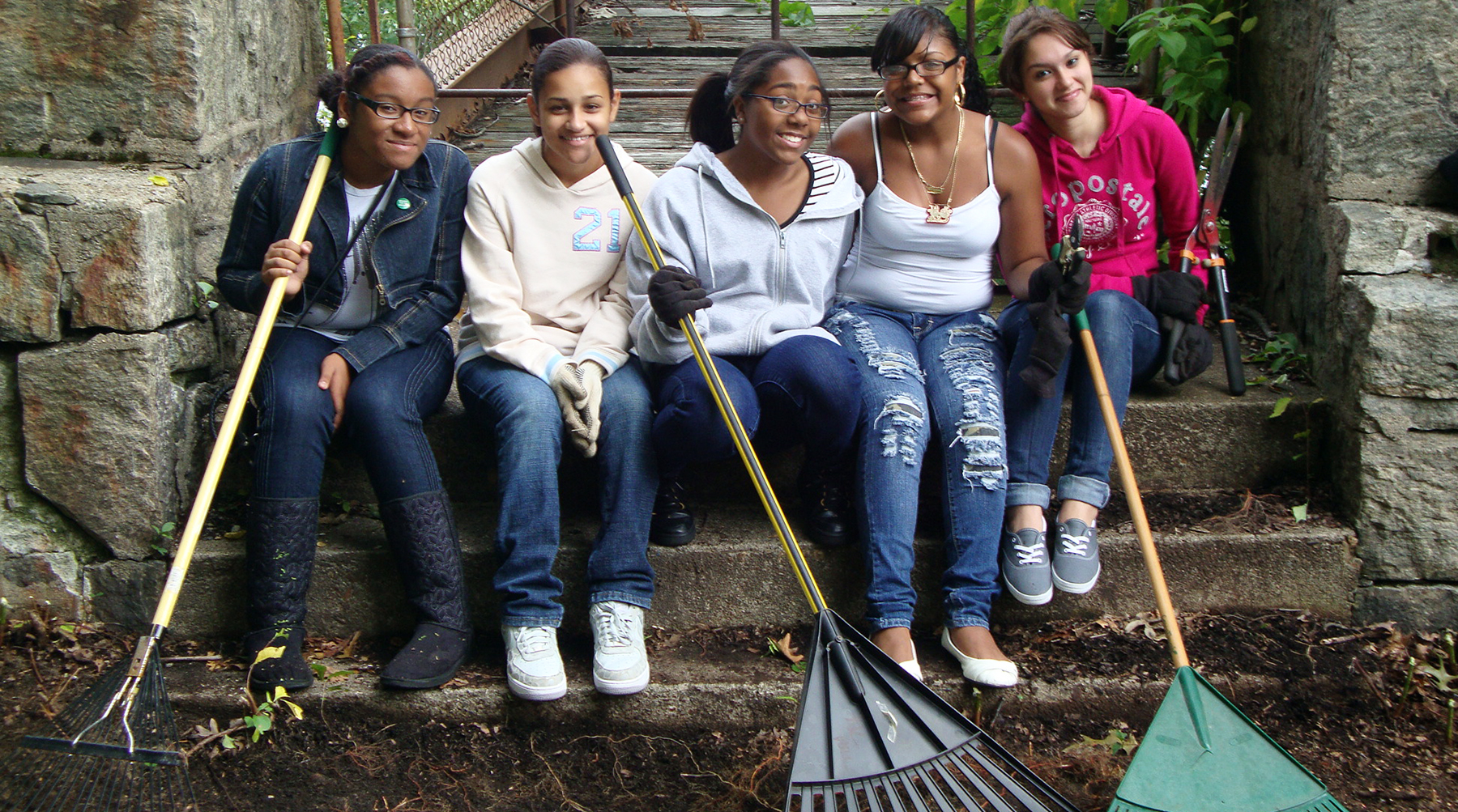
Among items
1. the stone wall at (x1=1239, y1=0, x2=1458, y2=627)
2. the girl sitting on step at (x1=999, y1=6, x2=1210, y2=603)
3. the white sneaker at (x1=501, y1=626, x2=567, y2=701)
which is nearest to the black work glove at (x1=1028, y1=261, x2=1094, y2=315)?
the girl sitting on step at (x1=999, y1=6, x2=1210, y2=603)

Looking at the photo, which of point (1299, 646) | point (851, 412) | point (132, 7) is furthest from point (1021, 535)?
point (132, 7)

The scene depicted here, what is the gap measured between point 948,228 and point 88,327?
2.03 metres

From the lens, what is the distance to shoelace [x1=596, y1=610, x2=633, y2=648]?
97.4 inches

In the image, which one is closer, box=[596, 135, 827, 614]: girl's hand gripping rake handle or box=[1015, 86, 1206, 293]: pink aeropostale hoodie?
box=[596, 135, 827, 614]: girl's hand gripping rake handle

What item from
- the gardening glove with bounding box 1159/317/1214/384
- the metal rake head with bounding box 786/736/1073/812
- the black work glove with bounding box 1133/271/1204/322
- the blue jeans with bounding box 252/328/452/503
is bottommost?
the metal rake head with bounding box 786/736/1073/812

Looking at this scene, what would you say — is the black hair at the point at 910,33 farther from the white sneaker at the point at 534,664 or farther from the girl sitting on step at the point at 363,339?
the white sneaker at the point at 534,664

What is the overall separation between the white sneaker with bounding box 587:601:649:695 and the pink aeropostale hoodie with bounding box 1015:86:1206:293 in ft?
4.69

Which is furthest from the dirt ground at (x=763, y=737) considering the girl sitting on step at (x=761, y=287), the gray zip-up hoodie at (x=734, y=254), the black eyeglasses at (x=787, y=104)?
the black eyeglasses at (x=787, y=104)

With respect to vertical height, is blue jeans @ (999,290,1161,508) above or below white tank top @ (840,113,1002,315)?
below

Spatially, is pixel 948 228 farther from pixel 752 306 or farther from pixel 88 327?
pixel 88 327

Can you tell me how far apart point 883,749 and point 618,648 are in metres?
0.65

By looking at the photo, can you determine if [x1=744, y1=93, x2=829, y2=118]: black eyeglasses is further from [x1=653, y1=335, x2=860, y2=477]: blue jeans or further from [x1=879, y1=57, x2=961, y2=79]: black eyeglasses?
[x1=653, y1=335, x2=860, y2=477]: blue jeans

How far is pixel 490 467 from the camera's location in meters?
2.91

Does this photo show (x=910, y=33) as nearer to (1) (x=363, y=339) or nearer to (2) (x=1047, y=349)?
Result: (2) (x=1047, y=349)
